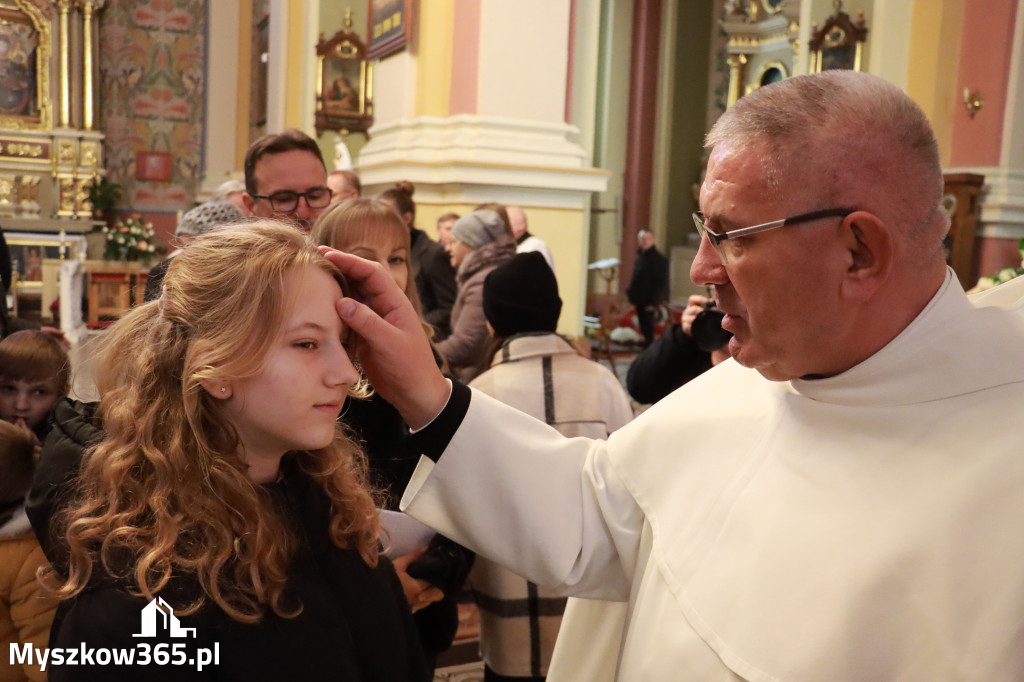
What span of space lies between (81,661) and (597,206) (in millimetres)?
14462

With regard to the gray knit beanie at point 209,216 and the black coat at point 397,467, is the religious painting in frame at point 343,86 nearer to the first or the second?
the gray knit beanie at point 209,216

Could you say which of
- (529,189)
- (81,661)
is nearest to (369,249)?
(81,661)

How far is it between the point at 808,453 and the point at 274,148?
2.03 meters

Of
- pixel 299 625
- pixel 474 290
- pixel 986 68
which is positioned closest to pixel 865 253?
pixel 299 625

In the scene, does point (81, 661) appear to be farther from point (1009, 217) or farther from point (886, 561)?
point (1009, 217)

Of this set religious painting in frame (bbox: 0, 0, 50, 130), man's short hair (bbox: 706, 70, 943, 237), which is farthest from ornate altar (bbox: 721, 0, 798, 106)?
man's short hair (bbox: 706, 70, 943, 237)

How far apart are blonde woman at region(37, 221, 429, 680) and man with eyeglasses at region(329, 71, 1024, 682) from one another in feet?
0.41

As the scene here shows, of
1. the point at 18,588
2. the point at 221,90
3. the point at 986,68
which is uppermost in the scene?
the point at 221,90

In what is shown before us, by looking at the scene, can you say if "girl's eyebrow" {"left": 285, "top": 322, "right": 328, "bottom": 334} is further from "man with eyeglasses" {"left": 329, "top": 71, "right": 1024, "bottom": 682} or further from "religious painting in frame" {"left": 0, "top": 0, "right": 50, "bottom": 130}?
"religious painting in frame" {"left": 0, "top": 0, "right": 50, "bottom": 130}

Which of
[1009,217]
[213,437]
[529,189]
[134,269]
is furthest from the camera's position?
[134,269]

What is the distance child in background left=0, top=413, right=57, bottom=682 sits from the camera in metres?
2.03

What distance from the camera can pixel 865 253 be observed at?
1.39 metres

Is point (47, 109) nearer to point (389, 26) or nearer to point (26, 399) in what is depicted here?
point (389, 26)

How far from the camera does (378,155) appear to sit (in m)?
7.09
